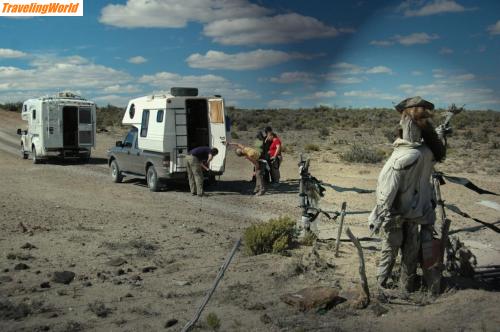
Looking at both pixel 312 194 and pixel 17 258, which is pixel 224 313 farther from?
pixel 17 258

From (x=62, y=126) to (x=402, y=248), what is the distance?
64.6 ft

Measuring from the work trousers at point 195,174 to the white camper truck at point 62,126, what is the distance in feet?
33.8

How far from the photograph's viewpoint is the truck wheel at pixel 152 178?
49.9 ft

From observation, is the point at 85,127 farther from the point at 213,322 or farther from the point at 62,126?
the point at 213,322

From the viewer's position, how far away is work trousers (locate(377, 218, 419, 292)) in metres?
5.93

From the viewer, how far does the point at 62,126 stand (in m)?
23.5

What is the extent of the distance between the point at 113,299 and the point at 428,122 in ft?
12.4

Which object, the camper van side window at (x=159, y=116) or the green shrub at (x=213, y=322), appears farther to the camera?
the camper van side window at (x=159, y=116)

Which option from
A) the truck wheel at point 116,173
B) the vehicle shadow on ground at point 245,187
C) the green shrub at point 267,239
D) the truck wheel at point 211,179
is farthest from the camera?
the truck wheel at point 116,173

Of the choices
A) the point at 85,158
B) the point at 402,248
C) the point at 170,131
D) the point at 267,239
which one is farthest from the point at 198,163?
the point at 85,158

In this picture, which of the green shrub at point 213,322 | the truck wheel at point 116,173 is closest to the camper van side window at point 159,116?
the truck wheel at point 116,173

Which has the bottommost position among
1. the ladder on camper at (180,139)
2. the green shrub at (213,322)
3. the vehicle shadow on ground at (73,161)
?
the green shrub at (213,322)

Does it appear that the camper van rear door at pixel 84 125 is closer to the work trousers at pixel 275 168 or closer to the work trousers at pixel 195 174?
the work trousers at pixel 195 174

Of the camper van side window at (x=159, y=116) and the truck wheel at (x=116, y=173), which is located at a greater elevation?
the camper van side window at (x=159, y=116)
